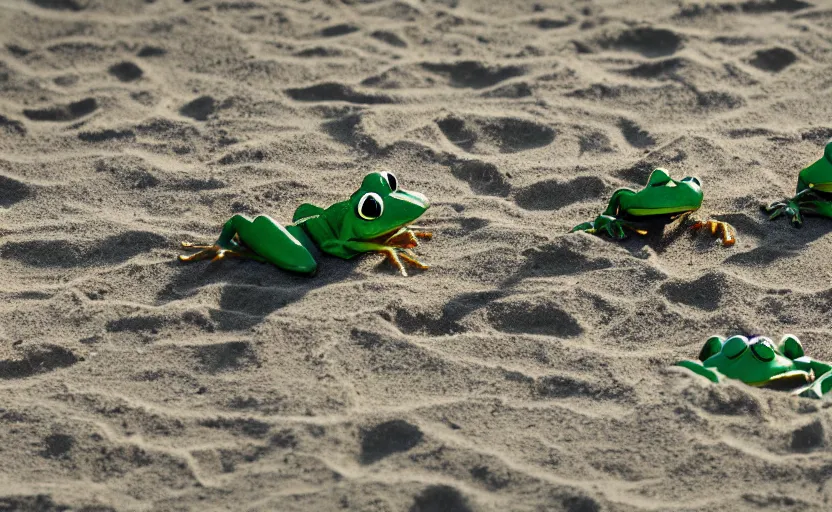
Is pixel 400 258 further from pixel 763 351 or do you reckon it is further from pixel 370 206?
pixel 763 351

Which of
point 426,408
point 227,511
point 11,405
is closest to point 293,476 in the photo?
point 227,511

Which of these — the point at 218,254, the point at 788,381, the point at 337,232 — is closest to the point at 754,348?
the point at 788,381

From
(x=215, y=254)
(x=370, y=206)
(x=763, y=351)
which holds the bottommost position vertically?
(x=763, y=351)

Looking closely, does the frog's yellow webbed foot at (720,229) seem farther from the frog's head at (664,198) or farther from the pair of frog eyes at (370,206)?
the pair of frog eyes at (370,206)

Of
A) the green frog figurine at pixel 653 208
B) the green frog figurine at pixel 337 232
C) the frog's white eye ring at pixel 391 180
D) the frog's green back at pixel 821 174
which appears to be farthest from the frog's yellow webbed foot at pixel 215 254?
the frog's green back at pixel 821 174

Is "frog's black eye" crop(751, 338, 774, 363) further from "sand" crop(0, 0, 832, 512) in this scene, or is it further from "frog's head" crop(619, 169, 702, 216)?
"frog's head" crop(619, 169, 702, 216)

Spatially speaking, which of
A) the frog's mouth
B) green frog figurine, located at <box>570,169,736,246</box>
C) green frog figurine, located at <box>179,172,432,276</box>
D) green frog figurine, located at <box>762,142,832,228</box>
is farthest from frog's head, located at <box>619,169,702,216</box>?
the frog's mouth

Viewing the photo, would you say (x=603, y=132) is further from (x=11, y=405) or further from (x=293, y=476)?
(x=11, y=405)
